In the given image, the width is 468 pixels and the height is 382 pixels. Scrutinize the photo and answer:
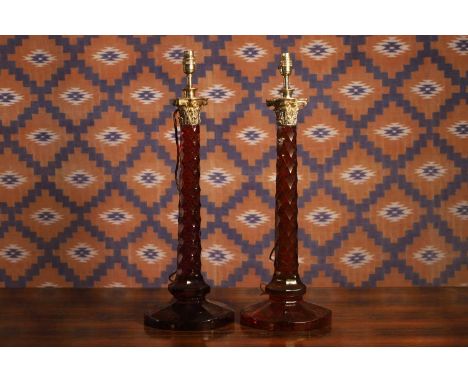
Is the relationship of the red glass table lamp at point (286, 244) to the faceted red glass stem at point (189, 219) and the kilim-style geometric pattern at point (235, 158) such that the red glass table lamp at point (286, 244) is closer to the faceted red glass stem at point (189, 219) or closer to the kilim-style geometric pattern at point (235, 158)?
the faceted red glass stem at point (189, 219)

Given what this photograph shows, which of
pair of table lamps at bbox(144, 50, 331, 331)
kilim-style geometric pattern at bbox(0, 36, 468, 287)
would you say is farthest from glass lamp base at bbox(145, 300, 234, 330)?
kilim-style geometric pattern at bbox(0, 36, 468, 287)

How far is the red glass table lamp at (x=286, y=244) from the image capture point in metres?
1.22

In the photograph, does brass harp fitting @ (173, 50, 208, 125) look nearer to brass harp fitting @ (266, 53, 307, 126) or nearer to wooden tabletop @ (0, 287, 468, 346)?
brass harp fitting @ (266, 53, 307, 126)

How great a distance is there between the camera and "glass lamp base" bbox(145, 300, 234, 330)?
121 cm

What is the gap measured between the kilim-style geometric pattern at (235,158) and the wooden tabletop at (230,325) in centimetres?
7

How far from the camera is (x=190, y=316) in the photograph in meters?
1.22

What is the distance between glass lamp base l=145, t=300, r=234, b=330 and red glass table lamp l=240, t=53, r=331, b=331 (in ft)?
0.12

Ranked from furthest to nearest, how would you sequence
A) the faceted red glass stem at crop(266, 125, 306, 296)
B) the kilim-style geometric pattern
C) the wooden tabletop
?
the kilim-style geometric pattern < the faceted red glass stem at crop(266, 125, 306, 296) < the wooden tabletop

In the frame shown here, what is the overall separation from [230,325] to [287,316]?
9cm

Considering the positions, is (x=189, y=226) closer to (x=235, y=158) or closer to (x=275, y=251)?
(x=275, y=251)

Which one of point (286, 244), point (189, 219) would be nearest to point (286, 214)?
point (286, 244)

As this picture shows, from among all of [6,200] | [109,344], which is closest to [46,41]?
[6,200]

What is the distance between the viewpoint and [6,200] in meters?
1.52

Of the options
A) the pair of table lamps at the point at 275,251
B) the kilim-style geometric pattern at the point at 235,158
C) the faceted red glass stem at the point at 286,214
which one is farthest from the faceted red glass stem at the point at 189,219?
the kilim-style geometric pattern at the point at 235,158
